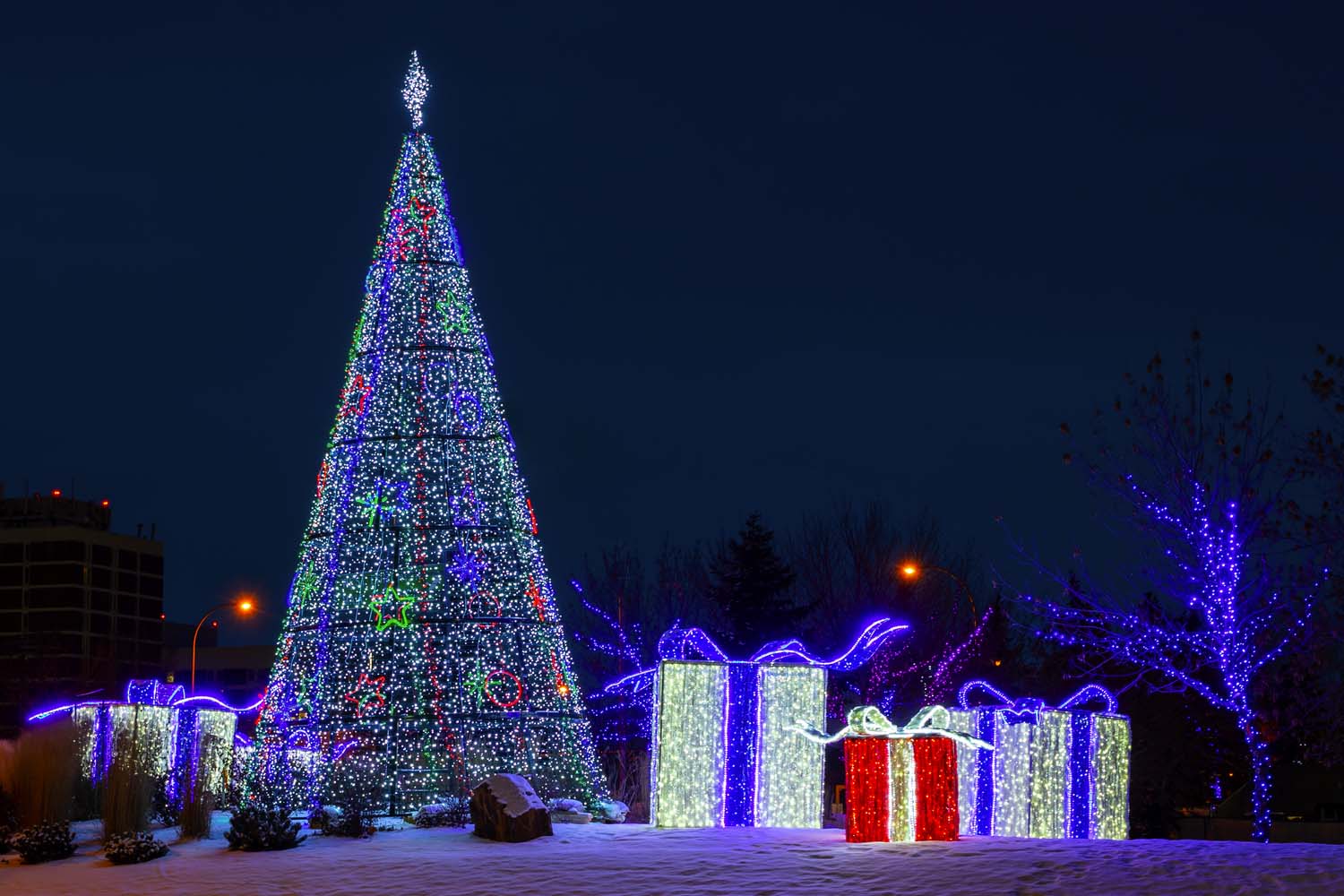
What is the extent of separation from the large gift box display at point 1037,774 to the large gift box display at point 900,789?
180 centimetres

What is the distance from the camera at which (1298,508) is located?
21.7m

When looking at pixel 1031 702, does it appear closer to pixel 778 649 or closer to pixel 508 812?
pixel 778 649

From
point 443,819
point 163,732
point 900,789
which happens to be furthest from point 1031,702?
point 163,732

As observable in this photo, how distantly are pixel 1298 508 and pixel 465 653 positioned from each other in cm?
1141

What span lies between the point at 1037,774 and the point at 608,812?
664 centimetres

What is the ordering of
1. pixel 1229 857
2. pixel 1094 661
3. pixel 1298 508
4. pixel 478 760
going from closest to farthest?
pixel 1229 857, pixel 1298 508, pixel 478 760, pixel 1094 661

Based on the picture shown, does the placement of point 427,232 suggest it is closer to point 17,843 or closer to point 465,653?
point 465,653

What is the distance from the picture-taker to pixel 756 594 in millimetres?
41719

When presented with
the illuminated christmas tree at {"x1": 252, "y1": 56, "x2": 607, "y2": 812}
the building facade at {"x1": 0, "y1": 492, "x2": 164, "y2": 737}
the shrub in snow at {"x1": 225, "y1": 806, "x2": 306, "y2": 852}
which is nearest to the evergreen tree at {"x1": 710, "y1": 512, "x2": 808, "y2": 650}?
the illuminated christmas tree at {"x1": 252, "y1": 56, "x2": 607, "y2": 812}

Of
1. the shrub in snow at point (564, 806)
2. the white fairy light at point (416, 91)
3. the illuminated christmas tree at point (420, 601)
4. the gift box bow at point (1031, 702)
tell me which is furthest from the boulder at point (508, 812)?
the white fairy light at point (416, 91)

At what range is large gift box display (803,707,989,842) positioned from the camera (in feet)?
57.0

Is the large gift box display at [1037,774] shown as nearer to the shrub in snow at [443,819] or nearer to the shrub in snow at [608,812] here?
the shrub in snow at [608,812]

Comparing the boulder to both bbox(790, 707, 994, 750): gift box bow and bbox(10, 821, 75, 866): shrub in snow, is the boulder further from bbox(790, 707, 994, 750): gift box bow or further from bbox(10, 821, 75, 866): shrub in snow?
bbox(10, 821, 75, 866): shrub in snow

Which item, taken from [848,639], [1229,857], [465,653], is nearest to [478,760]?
[465,653]
